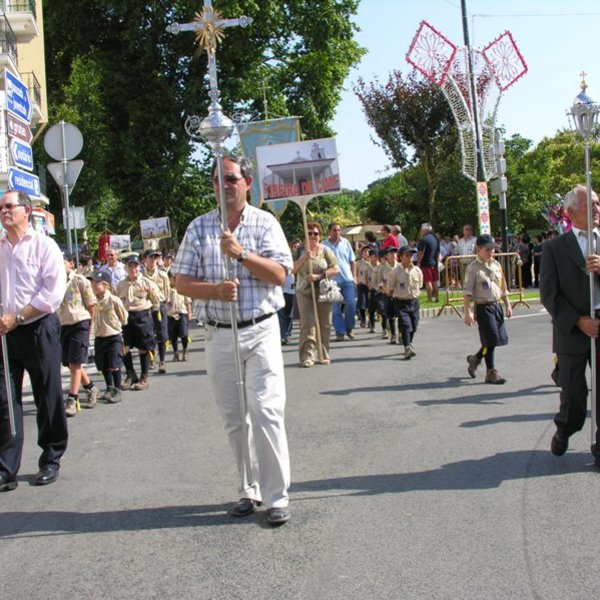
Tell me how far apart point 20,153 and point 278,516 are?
5.21m

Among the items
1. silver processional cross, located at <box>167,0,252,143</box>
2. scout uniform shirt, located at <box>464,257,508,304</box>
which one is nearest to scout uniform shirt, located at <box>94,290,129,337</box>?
scout uniform shirt, located at <box>464,257,508,304</box>

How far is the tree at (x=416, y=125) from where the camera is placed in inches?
1304

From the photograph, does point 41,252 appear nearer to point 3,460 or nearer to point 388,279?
point 3,460

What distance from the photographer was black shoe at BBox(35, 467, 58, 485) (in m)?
6.16

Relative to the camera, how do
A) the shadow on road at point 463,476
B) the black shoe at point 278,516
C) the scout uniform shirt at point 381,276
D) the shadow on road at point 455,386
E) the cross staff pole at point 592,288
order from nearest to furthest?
the black shoe at point 278,516
the shadow on road at point 463,476
the cross staff pole at point 592,288
the shadow on road at point 455,386
the scout uniform shirt at point 381,276

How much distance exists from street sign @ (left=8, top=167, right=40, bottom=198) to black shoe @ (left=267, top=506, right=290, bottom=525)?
428cm

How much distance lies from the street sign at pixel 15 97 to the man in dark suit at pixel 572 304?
5177 mm

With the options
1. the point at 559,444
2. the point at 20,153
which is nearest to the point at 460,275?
the point at 20,153

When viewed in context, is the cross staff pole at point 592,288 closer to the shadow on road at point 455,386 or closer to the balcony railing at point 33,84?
the shadow on road at point 455,386

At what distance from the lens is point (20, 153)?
8422 mm

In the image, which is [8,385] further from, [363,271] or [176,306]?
[363,271]

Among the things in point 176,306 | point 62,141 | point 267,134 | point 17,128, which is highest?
point 267,134

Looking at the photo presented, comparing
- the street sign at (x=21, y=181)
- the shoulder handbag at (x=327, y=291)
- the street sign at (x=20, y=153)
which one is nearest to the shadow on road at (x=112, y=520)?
the street sign at (x=21, y=181)

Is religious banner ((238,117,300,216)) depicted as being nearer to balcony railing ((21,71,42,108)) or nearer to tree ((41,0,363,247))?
tree ((41,0,363,247))
